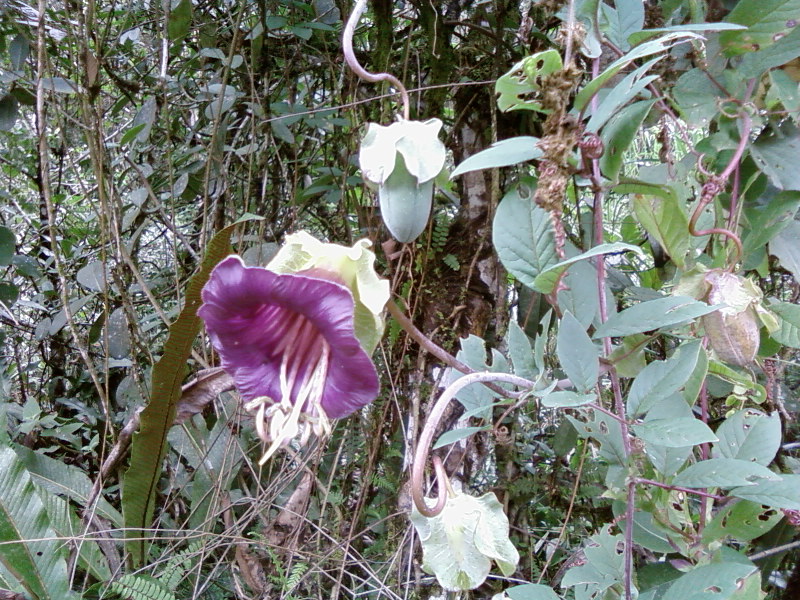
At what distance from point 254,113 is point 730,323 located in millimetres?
1082

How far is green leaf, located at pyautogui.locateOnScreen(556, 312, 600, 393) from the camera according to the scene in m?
0.49

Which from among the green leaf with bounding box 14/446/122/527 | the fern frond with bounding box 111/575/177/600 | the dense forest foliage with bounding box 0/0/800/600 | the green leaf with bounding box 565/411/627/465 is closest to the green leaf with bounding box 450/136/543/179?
the dense forest foliage with bounding box 0/0/800/600

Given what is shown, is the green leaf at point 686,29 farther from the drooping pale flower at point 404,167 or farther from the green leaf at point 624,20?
the drooping pale flower at point 404,167

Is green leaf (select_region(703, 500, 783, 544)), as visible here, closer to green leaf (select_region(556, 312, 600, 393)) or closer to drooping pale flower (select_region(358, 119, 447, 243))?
green leaf (select_region(556, 312, 600, 393))

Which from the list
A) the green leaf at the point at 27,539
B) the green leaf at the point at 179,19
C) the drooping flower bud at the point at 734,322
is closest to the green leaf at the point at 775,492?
the drooping flower bud at the point at 734,322

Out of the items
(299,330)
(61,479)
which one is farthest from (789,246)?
(61,479)

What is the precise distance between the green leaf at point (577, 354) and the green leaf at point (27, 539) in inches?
38.8

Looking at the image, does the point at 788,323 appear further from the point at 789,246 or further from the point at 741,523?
the point at 741,523

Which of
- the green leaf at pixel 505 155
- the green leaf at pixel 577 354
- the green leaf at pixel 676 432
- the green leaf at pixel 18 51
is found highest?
the green leaf at pixel 18 51

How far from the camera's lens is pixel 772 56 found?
608 mm

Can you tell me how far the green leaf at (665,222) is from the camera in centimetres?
61

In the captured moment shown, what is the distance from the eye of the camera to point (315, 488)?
1.30m

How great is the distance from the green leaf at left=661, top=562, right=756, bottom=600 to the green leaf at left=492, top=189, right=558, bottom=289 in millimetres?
269

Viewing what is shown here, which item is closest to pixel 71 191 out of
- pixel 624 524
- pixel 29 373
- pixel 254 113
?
pixel 29 373
